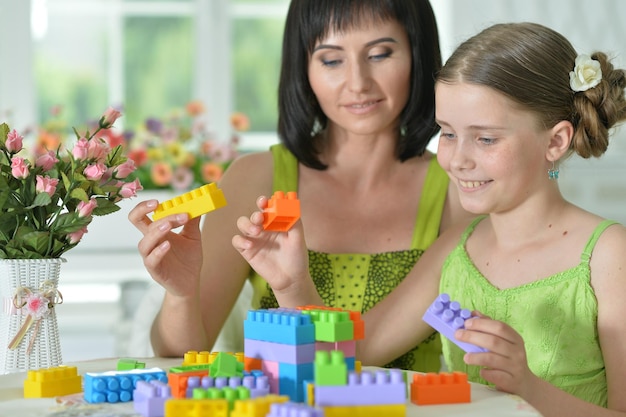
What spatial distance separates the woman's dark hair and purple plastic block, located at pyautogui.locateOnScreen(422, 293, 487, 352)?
2.76 feet

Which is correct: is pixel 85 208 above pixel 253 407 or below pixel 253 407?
above

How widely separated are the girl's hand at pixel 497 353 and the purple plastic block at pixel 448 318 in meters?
0.01

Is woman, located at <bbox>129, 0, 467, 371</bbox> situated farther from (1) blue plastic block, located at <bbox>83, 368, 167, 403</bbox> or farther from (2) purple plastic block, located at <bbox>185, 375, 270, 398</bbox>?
(2) purple plastic block, located at <bbox>185, 375, 270, 398</bbox>

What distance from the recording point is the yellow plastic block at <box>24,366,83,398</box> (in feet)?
4.24

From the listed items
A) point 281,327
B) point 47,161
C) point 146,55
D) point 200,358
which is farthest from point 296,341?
point 146,55

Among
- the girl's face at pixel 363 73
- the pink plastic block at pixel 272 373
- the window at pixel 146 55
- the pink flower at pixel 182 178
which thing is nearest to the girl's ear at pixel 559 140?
the girl's face at pixel 363 73

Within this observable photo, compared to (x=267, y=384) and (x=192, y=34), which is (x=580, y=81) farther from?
(x=192, y=34)

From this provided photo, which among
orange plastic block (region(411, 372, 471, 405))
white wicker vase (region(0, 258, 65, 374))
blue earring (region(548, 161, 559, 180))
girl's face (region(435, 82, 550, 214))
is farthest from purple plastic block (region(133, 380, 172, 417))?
blue earring (region(548, 161, 559, 180))

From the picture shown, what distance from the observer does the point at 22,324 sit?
5.00ft

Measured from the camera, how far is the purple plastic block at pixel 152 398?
1.13 metres

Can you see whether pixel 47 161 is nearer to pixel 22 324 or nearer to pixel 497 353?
pixel 22 324

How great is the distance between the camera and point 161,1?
421 centimetres

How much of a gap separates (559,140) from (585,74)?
131 millimetres

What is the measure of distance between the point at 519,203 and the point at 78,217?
2.69 ft
